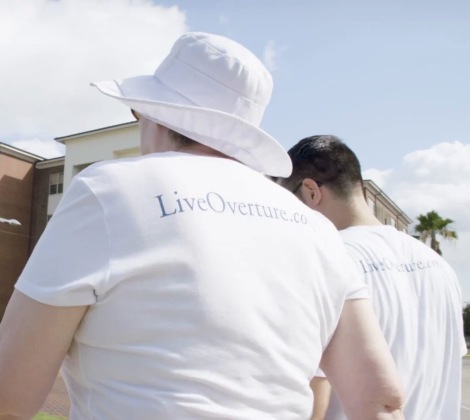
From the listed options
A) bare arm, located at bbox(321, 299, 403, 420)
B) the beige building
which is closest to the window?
the beige building

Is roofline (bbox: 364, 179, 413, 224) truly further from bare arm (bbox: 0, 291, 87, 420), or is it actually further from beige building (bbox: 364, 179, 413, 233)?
bare arm (bbox: 0, 291, 87, 420)

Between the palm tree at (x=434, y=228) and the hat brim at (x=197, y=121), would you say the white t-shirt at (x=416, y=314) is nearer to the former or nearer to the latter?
the hat brim at (x=197, y=121)

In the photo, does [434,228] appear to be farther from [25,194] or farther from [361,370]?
[361,370]

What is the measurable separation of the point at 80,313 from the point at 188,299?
0.21 meters

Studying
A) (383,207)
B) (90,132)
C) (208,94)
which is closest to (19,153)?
(90,132)

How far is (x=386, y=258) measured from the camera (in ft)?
7.60

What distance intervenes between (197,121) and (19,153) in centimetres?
4095

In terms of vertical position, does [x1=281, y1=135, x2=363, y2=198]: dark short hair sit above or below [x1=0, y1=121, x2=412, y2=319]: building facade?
below

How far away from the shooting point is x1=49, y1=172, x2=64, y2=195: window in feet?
132

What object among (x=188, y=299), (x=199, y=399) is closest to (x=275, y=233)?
(x=188, y=299)

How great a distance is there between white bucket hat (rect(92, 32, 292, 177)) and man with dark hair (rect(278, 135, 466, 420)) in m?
0.85

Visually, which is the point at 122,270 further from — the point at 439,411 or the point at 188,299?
the point at 439,411

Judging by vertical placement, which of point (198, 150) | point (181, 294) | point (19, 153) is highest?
point (19, 153)

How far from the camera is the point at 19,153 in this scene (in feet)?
131
